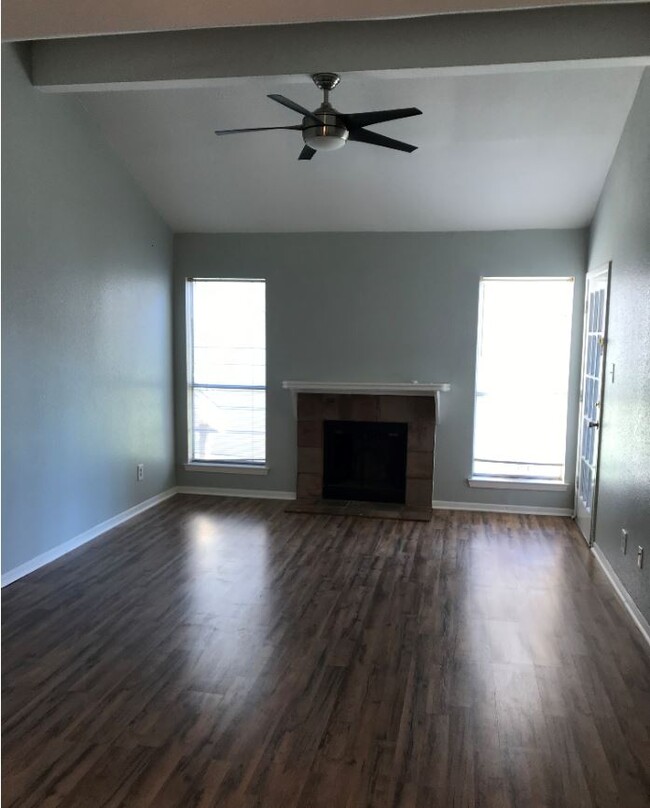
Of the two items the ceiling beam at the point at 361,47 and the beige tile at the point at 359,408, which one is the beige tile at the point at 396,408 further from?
the ceiling beam at the point at 361,47

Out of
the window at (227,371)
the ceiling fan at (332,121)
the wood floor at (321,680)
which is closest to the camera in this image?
the wood floor at (321,680)

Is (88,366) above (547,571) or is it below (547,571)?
above

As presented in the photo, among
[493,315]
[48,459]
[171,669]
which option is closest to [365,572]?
[171,669]

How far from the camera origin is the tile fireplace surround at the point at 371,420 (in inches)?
221

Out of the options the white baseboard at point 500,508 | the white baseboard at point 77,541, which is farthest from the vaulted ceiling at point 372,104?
the white baseboard at point 77,541

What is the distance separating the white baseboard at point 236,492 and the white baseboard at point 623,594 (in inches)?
107

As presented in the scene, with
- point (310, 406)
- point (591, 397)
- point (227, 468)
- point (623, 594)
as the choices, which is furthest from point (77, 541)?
point (591, 397)

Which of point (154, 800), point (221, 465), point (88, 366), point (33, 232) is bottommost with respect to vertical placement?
point (154, 800)

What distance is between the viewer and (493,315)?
223 inches

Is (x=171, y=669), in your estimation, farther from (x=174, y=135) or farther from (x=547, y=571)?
(x=174, y=135)

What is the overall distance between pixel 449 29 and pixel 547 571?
10.7 ft

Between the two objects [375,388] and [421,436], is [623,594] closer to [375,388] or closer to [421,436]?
[421,436]

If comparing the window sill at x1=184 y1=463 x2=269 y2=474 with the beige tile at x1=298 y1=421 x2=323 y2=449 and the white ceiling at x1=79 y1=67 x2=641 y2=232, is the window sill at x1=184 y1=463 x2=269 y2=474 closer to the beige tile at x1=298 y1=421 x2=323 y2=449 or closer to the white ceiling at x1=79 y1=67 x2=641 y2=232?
the beige tile at x1=298 y1=421 x2=323 y2=449

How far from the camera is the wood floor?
2217 millimetres
